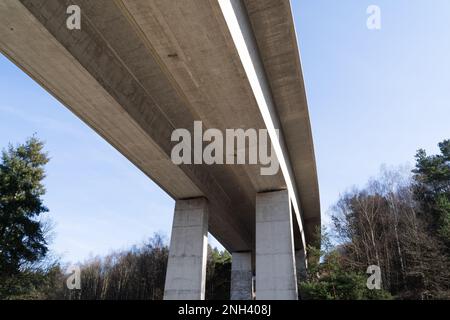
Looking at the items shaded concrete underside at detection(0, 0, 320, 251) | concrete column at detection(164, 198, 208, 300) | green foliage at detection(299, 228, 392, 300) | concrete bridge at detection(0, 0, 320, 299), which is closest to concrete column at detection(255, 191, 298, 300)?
concrete bridge at detection(0, 0, 320, 299)

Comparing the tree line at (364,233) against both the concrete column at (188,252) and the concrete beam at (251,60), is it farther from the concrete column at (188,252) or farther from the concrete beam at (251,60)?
the concrete beam at (251,60)

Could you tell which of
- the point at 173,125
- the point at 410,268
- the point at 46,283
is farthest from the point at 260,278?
the point at 46,283

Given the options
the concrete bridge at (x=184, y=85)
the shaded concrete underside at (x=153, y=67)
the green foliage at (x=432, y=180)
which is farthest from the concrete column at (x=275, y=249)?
the green foliage at (x=432, y=180)

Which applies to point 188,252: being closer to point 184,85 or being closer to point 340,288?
point 340,288

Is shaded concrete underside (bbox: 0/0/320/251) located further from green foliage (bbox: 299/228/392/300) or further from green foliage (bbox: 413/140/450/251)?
green foliage (bbox: 413/140/450/251)

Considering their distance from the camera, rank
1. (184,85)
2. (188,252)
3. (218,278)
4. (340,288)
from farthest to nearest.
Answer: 1. (218,278)
2. (188,252)
3. (340,288)
4. (184,85)

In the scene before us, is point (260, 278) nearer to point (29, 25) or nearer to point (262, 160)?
point (262, 160)

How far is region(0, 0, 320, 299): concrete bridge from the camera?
6203mm

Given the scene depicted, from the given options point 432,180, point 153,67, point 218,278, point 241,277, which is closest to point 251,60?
point 153,67

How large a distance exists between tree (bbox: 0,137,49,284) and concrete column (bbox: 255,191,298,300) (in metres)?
19.2

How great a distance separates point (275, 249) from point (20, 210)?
20.9 m

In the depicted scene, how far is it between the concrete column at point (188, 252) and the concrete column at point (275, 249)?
8.63ft

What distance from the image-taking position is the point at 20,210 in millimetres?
23172
